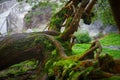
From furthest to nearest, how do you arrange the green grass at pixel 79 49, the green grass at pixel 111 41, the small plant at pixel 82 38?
the small plant at pixel 82 38
the green grass at pixel 111 41
the green grass at pixel 79 49

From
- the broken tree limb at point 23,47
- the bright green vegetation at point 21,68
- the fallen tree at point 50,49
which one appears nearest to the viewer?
the fallen tree at point 50,49

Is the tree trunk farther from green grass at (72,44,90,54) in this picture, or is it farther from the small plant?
the small plant

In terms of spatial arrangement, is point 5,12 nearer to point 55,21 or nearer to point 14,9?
point 14,9

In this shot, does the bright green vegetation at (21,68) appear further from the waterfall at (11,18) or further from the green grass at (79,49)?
the waterfall at (11,18)

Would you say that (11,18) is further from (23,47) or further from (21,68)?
(23,47)

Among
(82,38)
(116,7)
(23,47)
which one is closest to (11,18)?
(82,38)

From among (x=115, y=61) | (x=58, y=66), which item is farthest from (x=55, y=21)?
(x=115, y=61)

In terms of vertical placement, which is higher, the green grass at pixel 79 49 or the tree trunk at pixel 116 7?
the tree trunk at pixel 116 7

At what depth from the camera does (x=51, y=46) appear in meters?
8.27

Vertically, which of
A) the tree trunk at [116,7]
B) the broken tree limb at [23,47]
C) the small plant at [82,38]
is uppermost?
the tree trunk at [116,7]

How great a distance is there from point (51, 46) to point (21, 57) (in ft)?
3.42

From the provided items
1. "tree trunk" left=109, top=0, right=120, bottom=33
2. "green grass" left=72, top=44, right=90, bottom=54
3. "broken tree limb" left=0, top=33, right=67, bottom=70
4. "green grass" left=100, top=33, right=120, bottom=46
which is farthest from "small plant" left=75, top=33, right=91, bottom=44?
"tree trunk" left=109, top=0, right=120, bottom=33

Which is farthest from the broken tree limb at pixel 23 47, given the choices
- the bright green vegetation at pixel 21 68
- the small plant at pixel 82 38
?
the small plant at pixel 82 38

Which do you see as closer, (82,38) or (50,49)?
(50,49)
